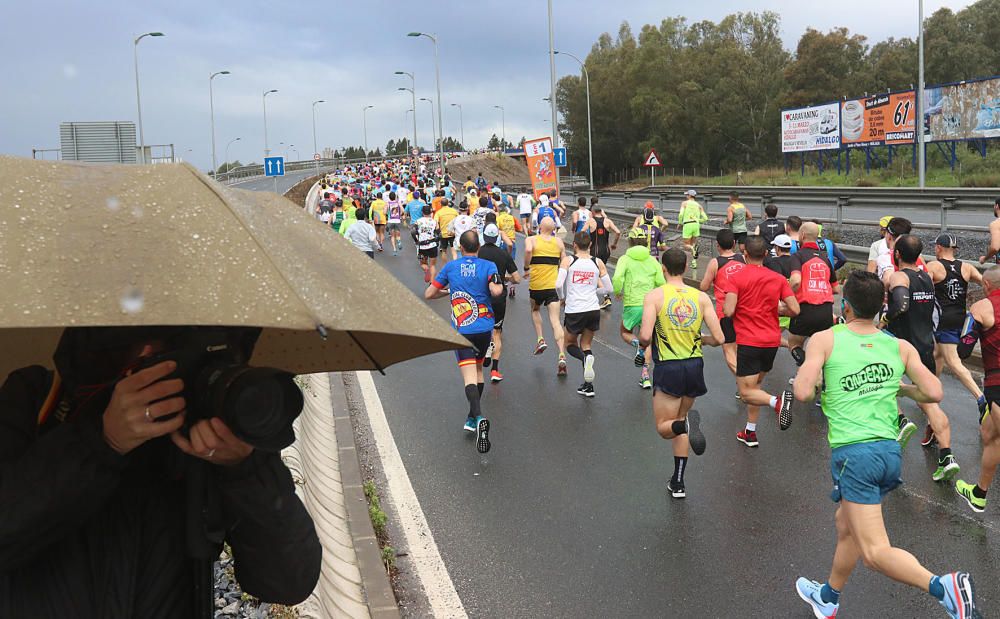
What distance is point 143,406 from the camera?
1853 mm

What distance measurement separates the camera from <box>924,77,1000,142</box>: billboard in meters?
39.2

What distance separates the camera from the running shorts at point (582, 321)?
1050 centimetres

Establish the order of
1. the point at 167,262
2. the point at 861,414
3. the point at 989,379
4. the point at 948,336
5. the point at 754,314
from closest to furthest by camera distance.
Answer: the point at 167,262 < the point at 861,414 < the point at 989,379 < the point at 754,314 < the point at 948,336

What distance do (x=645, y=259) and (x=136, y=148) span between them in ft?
72.0

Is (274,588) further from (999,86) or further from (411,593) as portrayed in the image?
(999,86)

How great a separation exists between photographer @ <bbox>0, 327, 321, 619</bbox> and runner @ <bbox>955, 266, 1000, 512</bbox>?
18.2ft

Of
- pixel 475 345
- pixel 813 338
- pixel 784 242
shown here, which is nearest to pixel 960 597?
pixel 813 338

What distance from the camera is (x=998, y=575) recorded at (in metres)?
5.37

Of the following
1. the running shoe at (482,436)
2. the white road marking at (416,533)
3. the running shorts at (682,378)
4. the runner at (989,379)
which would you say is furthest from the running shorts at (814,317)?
the white road marking at (416,533)

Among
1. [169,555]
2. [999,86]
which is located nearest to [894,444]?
[169,555]

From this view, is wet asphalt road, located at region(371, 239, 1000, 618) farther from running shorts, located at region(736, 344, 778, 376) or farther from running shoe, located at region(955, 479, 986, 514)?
running shorts, located at region(736, 344, 778, 376)

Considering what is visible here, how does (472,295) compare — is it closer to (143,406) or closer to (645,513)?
(645,513)

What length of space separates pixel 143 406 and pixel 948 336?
8390 millimetres

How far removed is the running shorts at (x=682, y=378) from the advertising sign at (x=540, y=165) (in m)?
19.3
